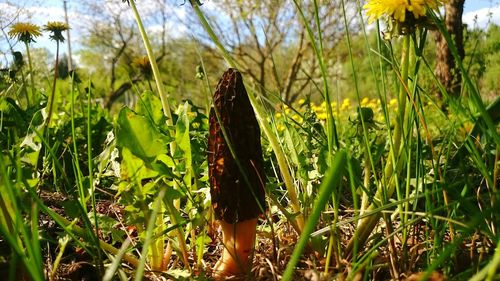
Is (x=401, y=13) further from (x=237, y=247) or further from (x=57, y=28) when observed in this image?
(x=57, y=28)

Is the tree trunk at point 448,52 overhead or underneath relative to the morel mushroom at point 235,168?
overhead

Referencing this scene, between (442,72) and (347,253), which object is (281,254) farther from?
(442,72)

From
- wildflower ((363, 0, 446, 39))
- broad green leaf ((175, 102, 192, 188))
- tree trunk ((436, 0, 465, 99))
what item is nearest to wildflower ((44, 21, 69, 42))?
broad green leaf ((175, 102, 192, 188))

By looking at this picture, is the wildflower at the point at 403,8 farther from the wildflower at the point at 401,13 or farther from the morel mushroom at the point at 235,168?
the morel mushroom at the point at 235,168

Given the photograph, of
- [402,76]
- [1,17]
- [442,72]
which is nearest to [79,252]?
[402,76]

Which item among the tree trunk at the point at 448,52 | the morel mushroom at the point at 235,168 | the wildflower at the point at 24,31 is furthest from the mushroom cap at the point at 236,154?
the tree trunk at the point at 448,52
